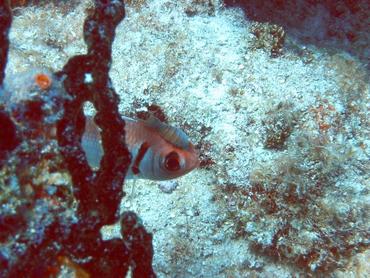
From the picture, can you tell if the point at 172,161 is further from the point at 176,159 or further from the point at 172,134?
the point at 172,134

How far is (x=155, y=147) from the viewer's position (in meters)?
2.16

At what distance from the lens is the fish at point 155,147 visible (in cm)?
214

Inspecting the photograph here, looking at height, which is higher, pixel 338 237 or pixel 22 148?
pixel 22 148

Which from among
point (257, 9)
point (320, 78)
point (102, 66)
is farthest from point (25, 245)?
point (257, 9)

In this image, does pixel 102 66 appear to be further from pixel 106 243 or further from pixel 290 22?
pixel 290 22

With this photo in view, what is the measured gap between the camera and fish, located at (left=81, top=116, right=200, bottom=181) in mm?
2139

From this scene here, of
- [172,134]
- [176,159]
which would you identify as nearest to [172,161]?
[176,159]

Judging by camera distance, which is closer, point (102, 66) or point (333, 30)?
point (102, 66)

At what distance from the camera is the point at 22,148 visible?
1538mm

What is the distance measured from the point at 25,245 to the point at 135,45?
8.80 ft

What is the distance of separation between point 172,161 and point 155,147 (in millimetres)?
123

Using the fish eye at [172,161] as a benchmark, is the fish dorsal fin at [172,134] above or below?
above

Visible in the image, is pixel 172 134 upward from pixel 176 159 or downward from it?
upward

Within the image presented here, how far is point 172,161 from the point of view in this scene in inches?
84.7
